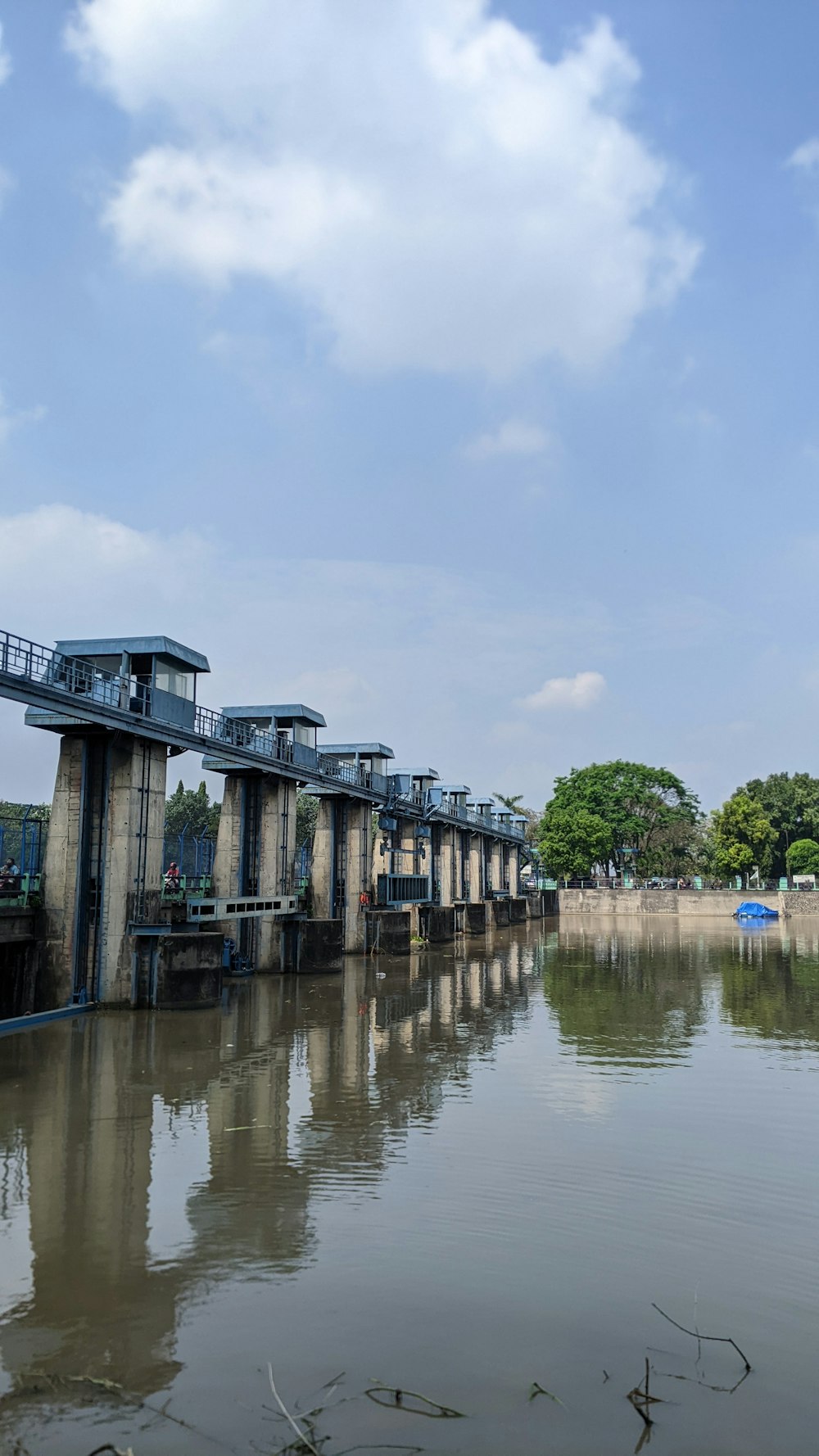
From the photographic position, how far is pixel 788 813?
114062 millimetres

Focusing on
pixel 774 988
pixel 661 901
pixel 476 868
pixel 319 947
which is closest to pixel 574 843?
pixel 661 901

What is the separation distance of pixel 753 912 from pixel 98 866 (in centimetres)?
7278

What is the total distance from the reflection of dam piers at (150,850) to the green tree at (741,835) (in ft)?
226

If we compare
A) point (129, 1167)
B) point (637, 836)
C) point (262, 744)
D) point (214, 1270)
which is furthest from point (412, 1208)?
point (637, 836)

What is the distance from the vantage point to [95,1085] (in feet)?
59.1

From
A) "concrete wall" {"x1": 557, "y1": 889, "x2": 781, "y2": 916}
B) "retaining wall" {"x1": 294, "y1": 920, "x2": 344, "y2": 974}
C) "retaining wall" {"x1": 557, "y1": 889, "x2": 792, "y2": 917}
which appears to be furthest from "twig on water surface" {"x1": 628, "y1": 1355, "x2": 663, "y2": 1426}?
"concrete wall" {"x1": 557, "y1": 889, "x2": 781, "y2": 916}

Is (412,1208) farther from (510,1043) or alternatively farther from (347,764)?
(347,764)

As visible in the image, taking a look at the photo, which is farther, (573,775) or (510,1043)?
(573,775)

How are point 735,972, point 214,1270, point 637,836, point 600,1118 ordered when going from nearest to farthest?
point 214,1270
point 600,1118
point 735,972
point 637,836

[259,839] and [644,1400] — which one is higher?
[259,839]

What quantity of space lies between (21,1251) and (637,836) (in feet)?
322

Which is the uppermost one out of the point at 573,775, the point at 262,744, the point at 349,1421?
the point at 573,775

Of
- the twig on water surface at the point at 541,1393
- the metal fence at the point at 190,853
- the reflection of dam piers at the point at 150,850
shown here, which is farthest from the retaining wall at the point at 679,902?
the twig on water surface at the point at 541,1393

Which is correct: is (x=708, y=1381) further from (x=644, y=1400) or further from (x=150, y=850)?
(x=150, y=850)
